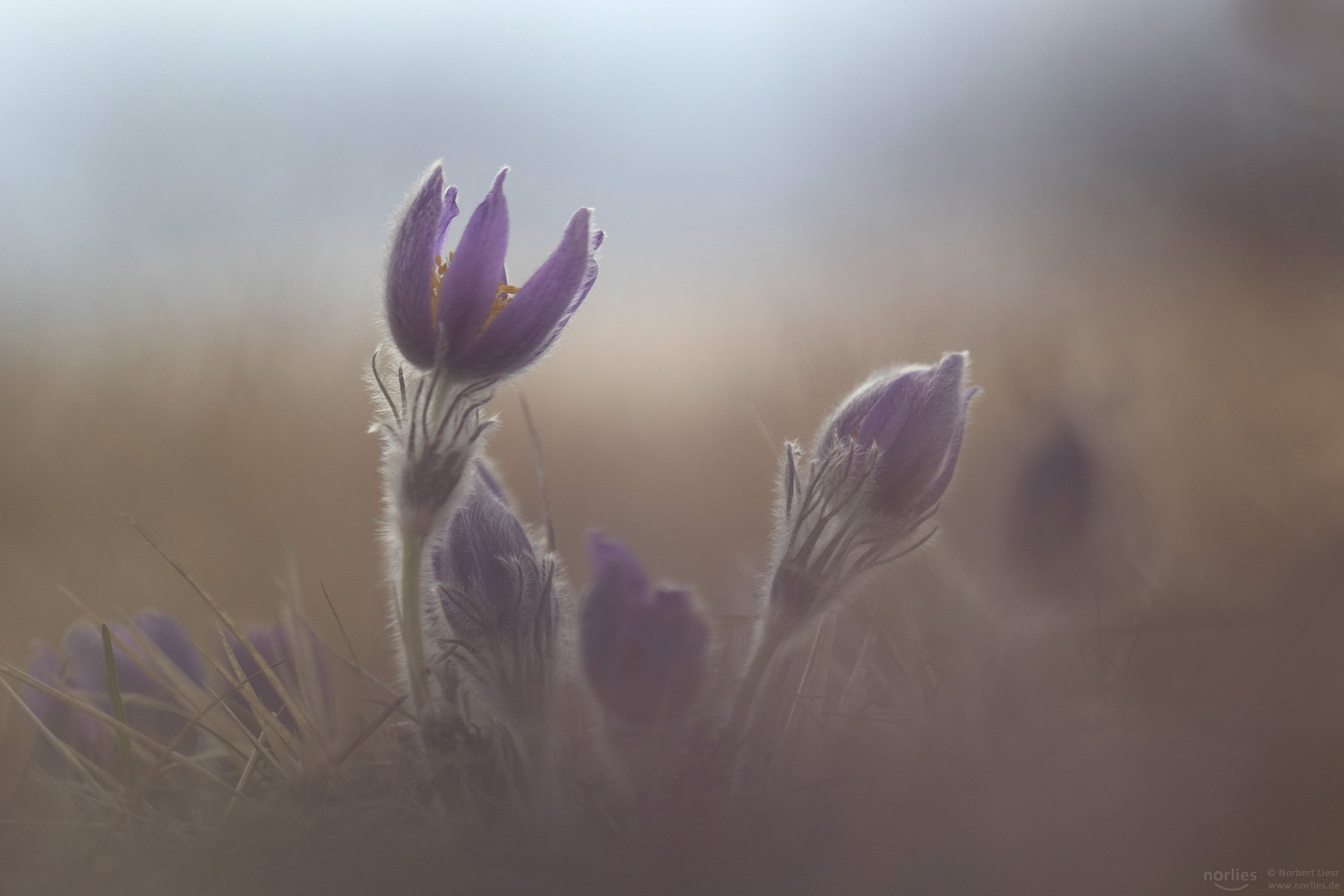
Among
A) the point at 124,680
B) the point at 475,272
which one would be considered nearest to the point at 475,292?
the point at 475,272

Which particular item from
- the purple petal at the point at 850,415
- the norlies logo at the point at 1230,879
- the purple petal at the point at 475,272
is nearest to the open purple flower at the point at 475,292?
the purple petal at the point at 475,272

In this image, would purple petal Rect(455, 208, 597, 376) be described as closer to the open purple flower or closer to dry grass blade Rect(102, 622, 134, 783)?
the open purple flower

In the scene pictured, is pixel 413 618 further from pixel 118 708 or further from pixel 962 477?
pixel 962 477

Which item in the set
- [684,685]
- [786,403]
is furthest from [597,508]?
[684,685]

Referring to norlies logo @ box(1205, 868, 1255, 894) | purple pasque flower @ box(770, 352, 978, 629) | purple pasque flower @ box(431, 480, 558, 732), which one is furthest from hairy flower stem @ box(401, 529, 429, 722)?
norlies logo @ box(1205, 868, 1255, 894)

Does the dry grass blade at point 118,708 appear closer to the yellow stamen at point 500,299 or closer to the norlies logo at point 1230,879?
the yellow stamen at point 500,299
